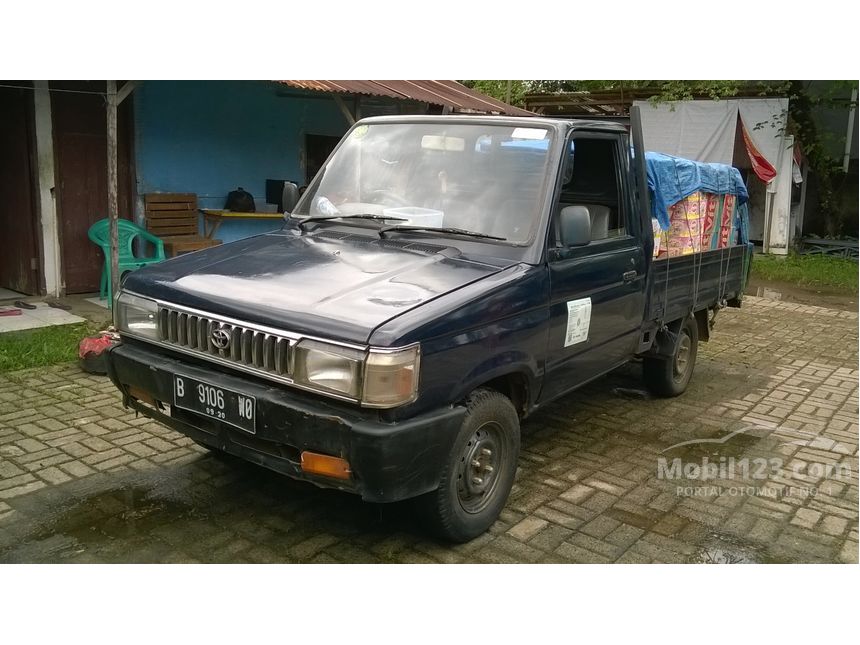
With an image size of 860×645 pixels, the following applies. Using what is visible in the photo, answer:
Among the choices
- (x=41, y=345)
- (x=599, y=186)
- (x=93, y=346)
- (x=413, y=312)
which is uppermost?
(x=599, y=186)

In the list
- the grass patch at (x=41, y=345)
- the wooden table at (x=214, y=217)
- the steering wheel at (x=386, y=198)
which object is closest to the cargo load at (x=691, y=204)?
the steering wheel at (x=386, y=198)

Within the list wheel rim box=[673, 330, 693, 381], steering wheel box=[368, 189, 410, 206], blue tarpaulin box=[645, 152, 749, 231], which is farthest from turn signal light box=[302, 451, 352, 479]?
wheel rim box=[673, 330, 693, 381]

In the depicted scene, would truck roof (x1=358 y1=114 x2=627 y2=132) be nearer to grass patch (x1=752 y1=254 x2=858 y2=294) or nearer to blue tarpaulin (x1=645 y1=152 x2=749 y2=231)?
blue tarpaulin (x1=645 y1=152 x2=749 y2=231)

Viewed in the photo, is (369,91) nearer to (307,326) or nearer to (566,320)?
(566,320)

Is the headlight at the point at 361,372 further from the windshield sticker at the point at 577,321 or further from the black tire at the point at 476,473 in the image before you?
the windshield sticker at the point at 577,321

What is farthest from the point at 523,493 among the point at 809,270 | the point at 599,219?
the point at 809,270

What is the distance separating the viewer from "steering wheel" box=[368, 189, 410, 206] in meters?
4.26

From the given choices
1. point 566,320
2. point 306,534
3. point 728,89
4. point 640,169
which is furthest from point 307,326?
point 728,89

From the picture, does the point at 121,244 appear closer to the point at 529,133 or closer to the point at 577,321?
the point at 529,133

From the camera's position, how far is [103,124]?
880 cm

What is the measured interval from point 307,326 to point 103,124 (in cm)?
704

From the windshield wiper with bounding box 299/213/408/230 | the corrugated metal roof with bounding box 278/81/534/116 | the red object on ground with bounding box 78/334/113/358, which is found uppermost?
the corrugated metal roof with bounding box 278/81/534/116

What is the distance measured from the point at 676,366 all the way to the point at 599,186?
1833 mm

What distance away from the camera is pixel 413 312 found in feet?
10.2
